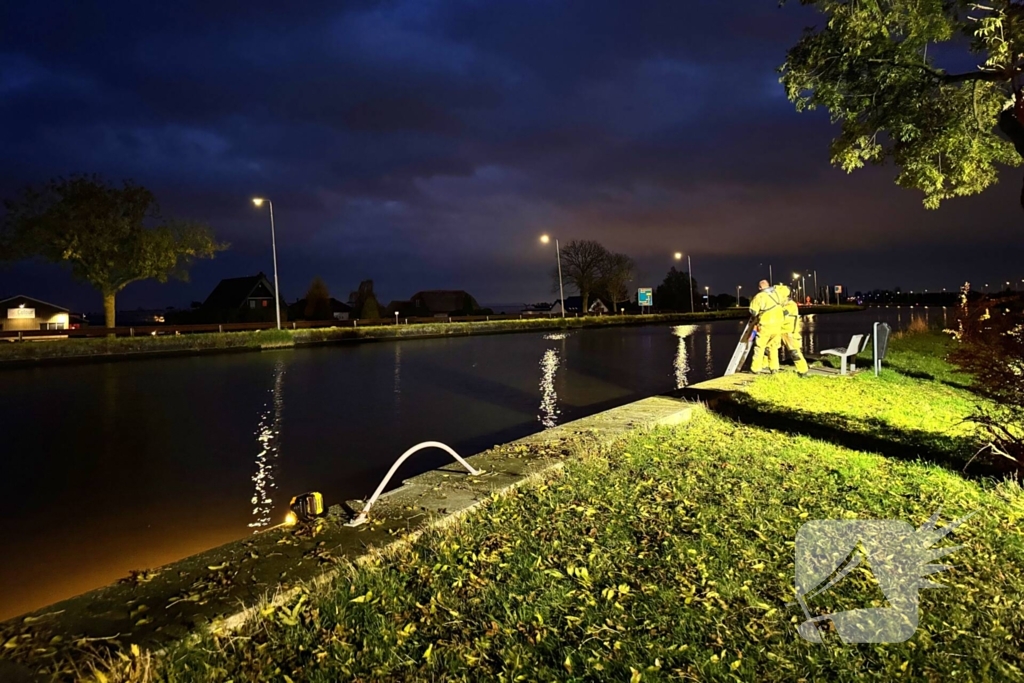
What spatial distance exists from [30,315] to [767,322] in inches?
2205

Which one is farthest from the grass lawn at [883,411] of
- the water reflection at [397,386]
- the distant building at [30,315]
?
the distant building at [30,315]

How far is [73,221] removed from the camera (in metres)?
34.3

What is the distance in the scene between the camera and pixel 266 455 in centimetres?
914

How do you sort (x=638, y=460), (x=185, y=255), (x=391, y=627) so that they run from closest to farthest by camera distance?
1. (x=391, y=627)
2. (x=638, y=460)
3. (x=185, y=255)

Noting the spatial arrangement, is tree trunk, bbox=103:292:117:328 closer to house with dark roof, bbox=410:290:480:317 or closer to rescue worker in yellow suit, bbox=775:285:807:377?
rescue worker in yellow suit, bbox=775:285:807:377

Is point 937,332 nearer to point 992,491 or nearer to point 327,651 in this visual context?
point 992,491

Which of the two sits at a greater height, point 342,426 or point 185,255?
point 185,255

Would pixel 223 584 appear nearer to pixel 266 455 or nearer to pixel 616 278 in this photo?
pixel 266 455

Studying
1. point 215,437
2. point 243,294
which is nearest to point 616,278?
point 243,294

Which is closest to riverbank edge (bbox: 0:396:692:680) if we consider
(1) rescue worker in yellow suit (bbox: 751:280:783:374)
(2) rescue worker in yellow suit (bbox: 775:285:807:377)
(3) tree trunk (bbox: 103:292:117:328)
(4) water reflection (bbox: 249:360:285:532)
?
(4) water reflection (bbox: 249:360:285:532)

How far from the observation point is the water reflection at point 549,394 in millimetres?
11453

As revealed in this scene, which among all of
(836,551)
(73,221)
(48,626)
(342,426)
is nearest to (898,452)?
(836,551)

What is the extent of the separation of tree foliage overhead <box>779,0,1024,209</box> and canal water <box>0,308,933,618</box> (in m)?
6.79

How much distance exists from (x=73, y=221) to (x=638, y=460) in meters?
38.6
